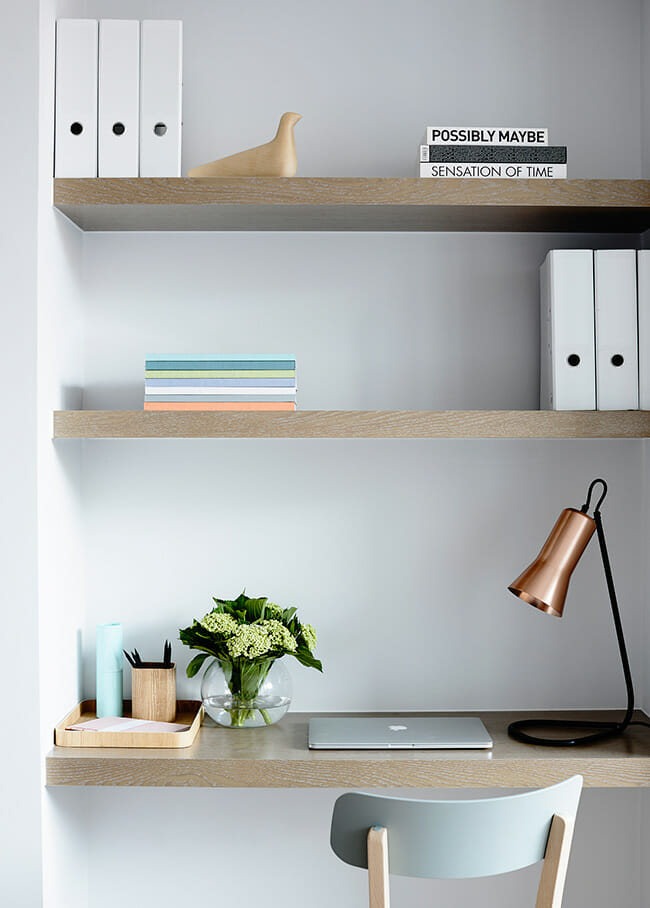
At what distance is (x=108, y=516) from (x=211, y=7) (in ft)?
3.73

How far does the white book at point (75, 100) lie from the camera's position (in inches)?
69.8

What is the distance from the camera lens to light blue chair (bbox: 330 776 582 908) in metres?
1.35

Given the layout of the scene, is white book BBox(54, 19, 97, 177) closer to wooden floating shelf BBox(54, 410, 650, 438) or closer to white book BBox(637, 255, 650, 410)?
wooden floating shelf BBox(54, 410, 650, 438)

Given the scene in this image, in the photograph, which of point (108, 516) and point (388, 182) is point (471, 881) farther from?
point (388, 182)

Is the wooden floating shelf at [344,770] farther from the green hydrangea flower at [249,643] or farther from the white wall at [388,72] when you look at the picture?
the white wall at [388,72]

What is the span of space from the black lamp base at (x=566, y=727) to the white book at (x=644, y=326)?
0.63 metres

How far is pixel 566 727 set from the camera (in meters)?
1.86

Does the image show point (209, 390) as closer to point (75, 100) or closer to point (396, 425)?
point (396, 425)

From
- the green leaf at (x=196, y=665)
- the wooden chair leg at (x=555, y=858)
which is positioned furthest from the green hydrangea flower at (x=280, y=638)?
the wooden chair leg at (x=555, y=858)

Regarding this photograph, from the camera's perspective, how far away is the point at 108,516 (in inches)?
79.4

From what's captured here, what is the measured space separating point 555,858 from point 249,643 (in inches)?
27.1

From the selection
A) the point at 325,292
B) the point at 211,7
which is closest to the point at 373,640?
the point at 325,292

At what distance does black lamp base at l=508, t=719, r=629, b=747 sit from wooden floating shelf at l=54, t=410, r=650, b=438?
0.58 meters

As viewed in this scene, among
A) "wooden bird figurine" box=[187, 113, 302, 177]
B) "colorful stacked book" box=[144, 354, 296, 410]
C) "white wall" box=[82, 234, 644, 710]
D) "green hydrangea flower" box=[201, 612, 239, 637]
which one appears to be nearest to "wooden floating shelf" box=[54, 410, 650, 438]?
"colorful stacked book" box=[144, 354, 296, 410]
